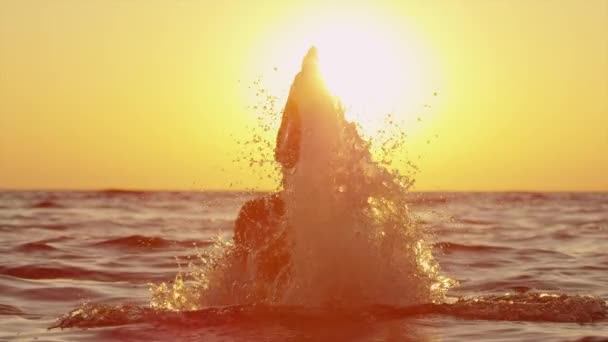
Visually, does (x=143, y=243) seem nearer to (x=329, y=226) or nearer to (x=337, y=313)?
(x=329, y=226)

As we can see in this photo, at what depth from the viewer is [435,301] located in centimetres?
1036

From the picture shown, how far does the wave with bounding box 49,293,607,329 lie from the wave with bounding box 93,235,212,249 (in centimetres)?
1037

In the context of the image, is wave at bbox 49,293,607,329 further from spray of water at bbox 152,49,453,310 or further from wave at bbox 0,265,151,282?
wave at bbox 0,265,151,282

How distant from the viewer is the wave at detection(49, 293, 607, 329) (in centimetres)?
924

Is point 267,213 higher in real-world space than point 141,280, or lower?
higher

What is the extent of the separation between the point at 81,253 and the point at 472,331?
11.1 m

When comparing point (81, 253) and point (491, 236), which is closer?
point (81, 253)

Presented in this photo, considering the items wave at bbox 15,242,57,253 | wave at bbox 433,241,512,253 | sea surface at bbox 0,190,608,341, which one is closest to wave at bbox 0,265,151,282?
sea surface at bbox 0,190,608,341

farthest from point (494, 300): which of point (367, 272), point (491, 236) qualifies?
point (491, 236)

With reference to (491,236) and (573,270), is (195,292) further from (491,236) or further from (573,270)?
(491,236)

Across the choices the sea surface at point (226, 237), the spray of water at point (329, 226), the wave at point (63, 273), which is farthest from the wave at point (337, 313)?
the wave at point (63, 273)

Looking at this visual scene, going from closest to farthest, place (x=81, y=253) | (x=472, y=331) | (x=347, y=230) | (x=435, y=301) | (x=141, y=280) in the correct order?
(x=472, y=331) < (x=347, y=230) < (x=435, y=301) < (x=141, y=280) < (x=81, y=253)

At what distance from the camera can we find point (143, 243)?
21031mm

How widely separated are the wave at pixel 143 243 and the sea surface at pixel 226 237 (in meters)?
0.02
